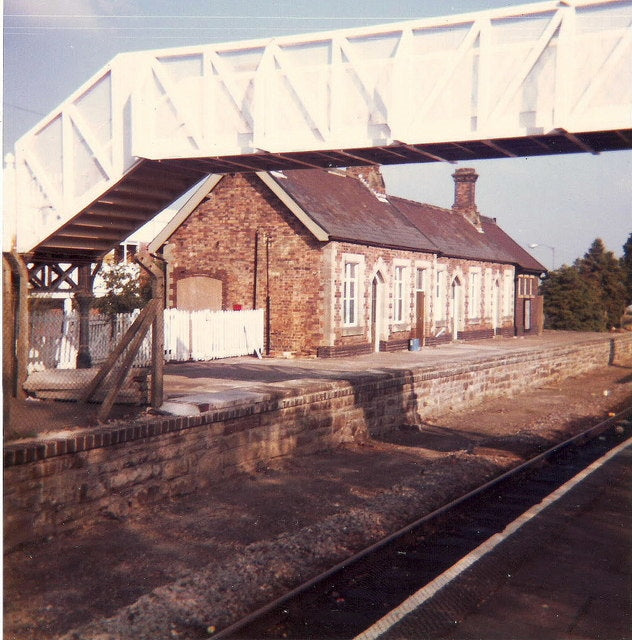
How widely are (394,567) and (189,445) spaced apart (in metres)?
3.66

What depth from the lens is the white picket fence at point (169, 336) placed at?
14195 millimetres

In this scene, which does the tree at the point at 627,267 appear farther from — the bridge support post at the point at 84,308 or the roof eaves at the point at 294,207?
the bridge support post at the point at 84,308

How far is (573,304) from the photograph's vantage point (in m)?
44.8

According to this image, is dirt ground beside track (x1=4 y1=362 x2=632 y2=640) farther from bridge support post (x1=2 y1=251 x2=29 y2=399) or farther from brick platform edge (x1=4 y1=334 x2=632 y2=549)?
bridge support post (x1=2 y1=251 x2=29 y2=399)

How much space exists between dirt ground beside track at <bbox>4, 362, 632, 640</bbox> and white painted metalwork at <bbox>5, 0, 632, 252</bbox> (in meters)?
4.49

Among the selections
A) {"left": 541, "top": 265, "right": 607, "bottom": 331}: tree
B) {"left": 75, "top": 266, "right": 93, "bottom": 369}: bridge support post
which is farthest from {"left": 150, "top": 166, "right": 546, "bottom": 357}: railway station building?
{"left": 541, "top": 265, "right": 607, "bottom": 331}: tree

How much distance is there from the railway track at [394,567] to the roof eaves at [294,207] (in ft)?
36.4

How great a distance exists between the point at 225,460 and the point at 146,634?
5112 millimetres

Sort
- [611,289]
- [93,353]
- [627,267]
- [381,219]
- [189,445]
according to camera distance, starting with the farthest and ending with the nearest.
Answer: [627,267]
[611,289]
[381,219]
[93,353]
[189,445]

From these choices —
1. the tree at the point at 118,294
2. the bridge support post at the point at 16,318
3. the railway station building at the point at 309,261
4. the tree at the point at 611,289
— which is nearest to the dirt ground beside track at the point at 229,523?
the bridge support post at the point at 16,318

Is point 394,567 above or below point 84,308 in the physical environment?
below

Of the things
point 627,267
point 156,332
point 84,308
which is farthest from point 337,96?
point 627,267

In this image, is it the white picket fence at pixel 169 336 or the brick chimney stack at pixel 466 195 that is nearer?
the white picket fence at pixel 169 336

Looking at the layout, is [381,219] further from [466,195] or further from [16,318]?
[16,318]
